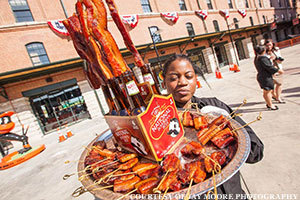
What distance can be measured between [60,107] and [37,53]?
4.73 metres

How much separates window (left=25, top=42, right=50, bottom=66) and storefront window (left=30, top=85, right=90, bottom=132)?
2.69 m

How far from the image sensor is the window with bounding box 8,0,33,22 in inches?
420

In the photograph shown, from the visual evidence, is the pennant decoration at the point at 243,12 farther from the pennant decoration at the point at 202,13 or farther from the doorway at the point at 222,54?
the pennant decoration at the point at 202,13

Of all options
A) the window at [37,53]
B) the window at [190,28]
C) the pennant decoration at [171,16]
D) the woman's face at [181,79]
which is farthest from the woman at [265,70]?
the window at [190,28]

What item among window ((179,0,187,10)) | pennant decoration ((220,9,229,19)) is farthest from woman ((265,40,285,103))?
pennant decoration ((220,9,229,19))

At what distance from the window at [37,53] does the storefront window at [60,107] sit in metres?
2.69

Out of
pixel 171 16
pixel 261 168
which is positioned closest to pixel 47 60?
pixel 171 16

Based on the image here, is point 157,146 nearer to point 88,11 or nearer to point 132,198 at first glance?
point 132,198

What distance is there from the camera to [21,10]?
1091 centimetres

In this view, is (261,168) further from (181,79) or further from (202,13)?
(202,13)

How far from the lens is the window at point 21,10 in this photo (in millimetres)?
10667

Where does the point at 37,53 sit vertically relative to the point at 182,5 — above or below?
below

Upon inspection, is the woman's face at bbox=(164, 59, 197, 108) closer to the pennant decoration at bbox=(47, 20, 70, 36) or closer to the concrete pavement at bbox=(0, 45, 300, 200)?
the concrete pavement at bbox=(0, 45, 300, 200)

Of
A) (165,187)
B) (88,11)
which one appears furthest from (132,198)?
(88,11)
